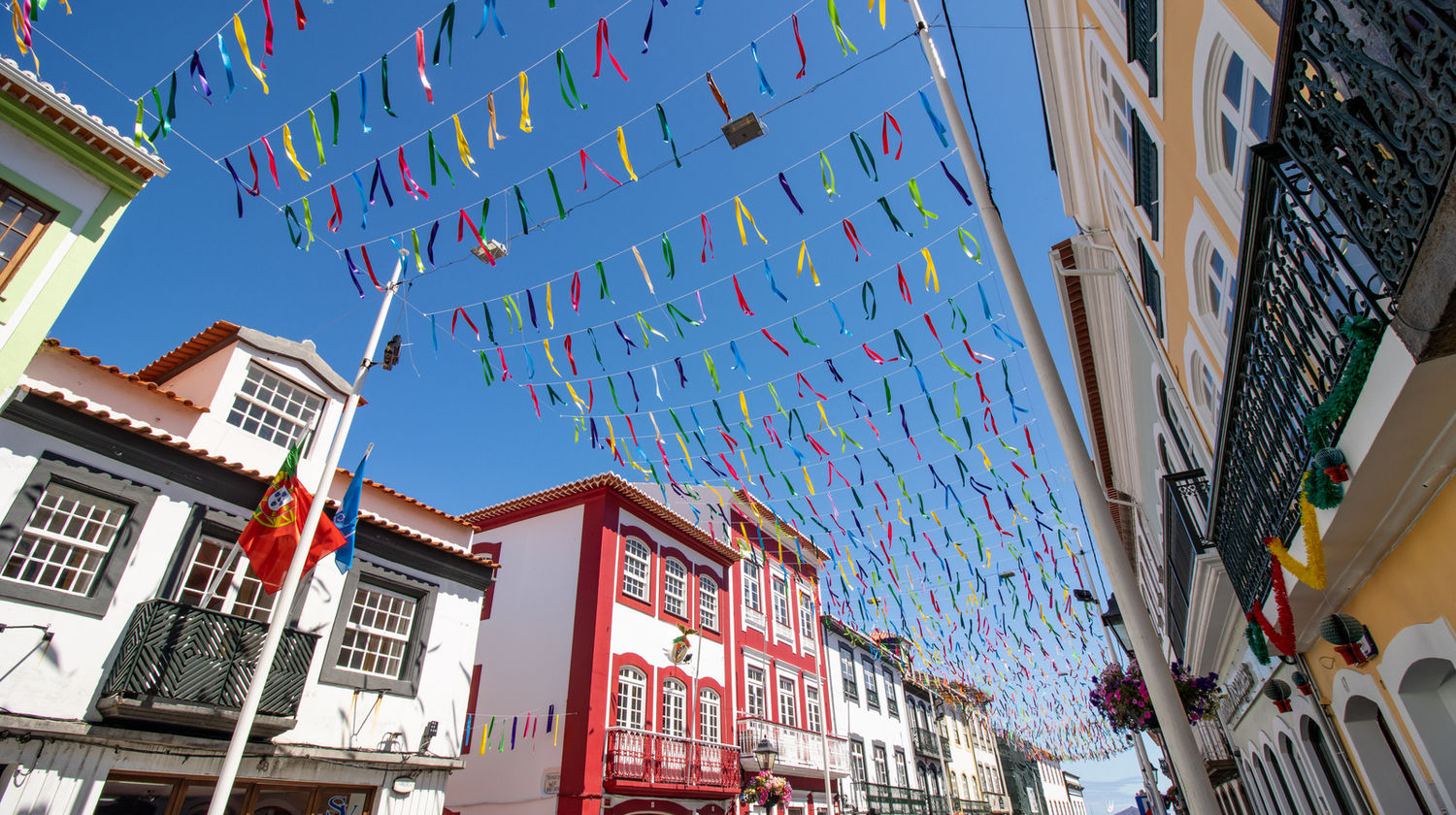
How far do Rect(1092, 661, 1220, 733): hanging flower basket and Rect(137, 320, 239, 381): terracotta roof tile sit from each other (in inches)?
622

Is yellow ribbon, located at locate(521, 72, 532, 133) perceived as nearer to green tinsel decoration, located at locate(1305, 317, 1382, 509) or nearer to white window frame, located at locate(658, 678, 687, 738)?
green tinsel decoration, located at locate(1305, 317, 1382, 509)

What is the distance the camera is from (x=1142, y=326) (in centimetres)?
1070

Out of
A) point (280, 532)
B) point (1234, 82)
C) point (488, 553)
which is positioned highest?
point (488, 553)

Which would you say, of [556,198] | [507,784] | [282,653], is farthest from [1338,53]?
[507,784]

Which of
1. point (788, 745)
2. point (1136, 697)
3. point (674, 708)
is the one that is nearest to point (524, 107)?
point (1136, 697)

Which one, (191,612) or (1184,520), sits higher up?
(1184,520)

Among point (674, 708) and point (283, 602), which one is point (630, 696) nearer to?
point (674, 708)

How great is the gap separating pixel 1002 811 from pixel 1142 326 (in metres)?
45.0

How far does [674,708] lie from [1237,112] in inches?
689

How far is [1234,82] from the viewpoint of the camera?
19.8 feet

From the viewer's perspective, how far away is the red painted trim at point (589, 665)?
14969mm

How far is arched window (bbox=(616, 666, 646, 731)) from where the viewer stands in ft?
55.5

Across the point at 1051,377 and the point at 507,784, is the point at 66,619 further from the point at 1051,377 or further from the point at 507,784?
the point at 1051,377

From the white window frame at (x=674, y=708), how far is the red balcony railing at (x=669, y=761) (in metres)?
0.56
